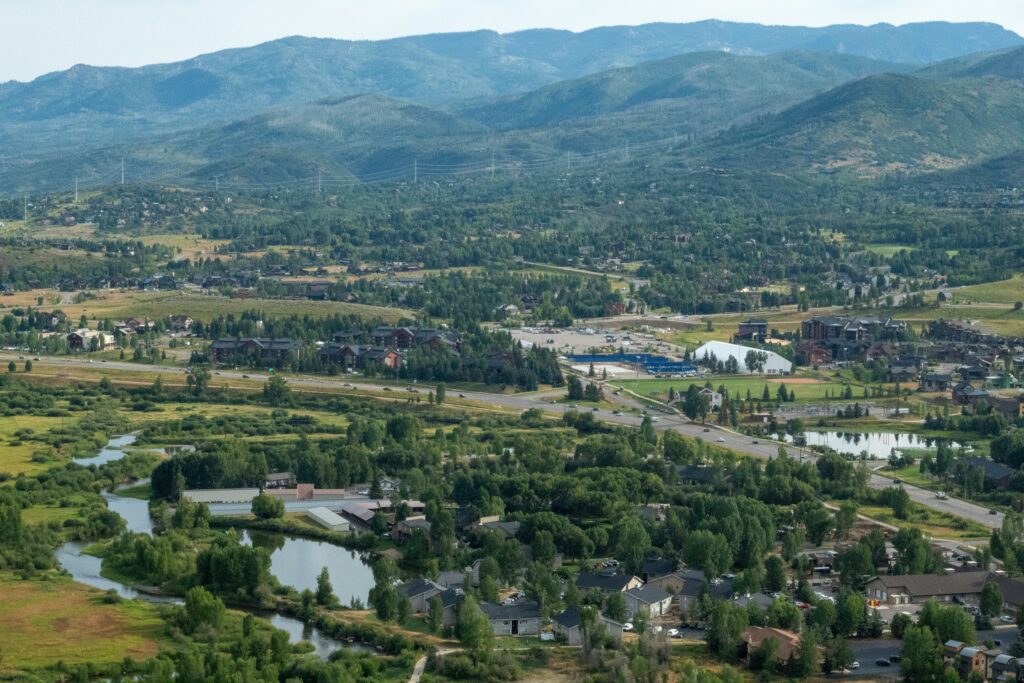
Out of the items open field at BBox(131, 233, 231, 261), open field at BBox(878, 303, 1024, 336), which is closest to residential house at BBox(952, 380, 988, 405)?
open field at BBox(878, 303, 1024, 336)

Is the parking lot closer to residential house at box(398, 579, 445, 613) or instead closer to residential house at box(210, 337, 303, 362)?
residential house at box(210, 337, 303, 362)

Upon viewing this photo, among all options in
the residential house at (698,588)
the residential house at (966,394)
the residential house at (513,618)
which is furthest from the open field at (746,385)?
the residential house at (513,618)

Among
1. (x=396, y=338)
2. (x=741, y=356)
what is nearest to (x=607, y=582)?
(x=741, y=356)

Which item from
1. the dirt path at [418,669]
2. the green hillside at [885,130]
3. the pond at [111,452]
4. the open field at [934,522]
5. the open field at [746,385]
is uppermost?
the green hillside at [885,130]

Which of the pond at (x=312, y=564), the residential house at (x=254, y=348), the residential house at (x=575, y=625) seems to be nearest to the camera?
the residential house at (x=575, y=625)

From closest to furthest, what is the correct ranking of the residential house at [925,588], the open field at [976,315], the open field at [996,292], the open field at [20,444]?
the residential house at [925,588] < the open field at [20,444] < the open field at [976,315] < the open field at [996,292]

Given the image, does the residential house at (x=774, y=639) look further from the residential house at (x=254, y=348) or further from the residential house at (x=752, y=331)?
the residential house at (x=752, y=331)

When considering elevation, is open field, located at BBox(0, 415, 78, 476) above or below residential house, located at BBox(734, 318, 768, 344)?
below

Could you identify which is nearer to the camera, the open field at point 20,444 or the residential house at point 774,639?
the residential house at point 774,639
